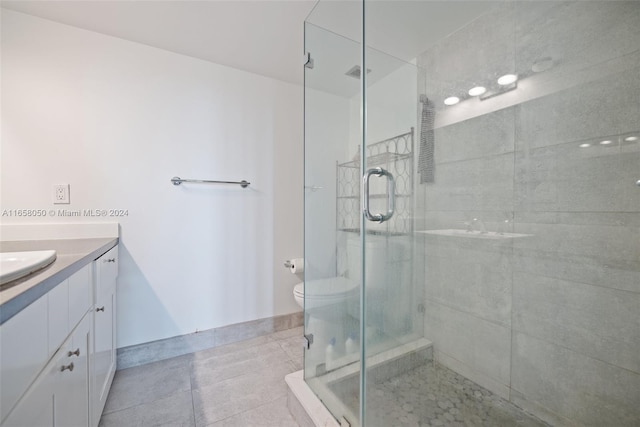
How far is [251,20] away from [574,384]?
8.01 ft

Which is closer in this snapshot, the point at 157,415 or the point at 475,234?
the point at 157,415

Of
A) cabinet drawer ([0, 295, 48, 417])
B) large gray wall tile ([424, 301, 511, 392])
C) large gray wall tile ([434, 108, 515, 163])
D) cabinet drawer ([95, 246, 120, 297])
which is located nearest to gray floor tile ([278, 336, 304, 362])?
large gray wall tile ([424, 301, 511, 392])

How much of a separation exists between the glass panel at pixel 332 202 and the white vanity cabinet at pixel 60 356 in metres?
0.95

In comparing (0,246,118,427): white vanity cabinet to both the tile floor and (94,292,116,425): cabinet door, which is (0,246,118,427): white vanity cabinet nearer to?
(94,292,116,425): cabinet door

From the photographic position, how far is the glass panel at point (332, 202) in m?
1.36

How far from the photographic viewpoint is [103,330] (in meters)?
1.25

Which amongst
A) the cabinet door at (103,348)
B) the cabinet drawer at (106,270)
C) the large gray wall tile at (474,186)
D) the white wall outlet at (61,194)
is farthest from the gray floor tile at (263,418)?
the white wall outlet at (61,194)

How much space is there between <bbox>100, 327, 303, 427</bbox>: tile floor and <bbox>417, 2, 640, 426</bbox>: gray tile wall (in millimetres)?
1033

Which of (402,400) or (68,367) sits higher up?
(68,367)

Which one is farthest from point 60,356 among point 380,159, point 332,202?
point 380,159

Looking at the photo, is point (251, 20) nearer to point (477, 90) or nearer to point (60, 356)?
point (477, 90)

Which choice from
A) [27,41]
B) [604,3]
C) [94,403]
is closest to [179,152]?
[27,41]

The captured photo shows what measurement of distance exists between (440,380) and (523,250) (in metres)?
0.85

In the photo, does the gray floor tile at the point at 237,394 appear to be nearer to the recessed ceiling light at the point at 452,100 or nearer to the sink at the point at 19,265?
the sink at the point at 19,265
